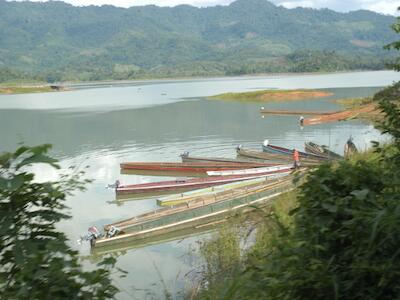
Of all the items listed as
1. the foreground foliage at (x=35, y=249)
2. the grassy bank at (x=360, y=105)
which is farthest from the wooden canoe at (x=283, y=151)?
the foreground foliage at (x=35, y=249)

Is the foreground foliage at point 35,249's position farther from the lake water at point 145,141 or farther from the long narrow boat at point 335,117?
the long narrow boat at point 335,117

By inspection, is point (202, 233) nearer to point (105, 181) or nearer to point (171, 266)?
point (171, 266)

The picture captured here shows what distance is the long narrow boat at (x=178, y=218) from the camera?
46.7ft

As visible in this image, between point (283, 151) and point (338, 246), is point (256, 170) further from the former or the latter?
point (338, 246)

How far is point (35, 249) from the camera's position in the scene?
2986 millimetres

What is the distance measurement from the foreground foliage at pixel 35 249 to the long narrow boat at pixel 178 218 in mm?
10959

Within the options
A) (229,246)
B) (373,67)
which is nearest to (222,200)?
(229,246)

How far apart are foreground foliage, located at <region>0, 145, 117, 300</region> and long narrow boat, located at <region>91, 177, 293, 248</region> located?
11.0m

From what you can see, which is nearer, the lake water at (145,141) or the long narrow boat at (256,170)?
the lake water at (145,141)

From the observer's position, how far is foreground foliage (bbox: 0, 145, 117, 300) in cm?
286

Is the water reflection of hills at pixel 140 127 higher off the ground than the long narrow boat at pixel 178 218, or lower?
lower

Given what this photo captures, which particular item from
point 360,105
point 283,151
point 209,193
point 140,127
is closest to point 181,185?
point 209,193

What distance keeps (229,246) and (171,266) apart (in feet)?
10.6

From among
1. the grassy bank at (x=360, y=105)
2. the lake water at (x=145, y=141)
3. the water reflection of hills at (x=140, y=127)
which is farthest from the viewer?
the grassy bank at (x=360, y=105)
